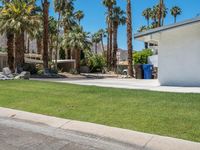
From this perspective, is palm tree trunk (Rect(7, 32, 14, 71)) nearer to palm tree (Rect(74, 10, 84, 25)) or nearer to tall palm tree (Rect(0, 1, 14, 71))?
tall palm tree (Rect(0, 1, 14, 71))

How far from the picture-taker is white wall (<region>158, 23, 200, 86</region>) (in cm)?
1647

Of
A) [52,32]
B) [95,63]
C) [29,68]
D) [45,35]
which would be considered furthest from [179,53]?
[52,32]

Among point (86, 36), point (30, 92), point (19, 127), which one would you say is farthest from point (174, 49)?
point (86, 36)

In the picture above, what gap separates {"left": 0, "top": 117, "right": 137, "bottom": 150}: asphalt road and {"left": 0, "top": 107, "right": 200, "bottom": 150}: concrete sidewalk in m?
0.25

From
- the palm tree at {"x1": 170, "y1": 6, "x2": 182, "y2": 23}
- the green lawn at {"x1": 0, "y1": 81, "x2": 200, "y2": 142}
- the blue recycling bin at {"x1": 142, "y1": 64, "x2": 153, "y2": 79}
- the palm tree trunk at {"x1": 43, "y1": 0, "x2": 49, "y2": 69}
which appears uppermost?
the palm tree at {"x1": 170, "y1": 6, "x2": 182, "y2": 23}

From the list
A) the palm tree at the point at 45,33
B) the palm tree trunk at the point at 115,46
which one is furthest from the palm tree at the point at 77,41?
the palm tree at the point at 45,33

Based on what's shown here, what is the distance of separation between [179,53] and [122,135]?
34.1 feet

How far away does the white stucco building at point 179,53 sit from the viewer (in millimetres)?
16438

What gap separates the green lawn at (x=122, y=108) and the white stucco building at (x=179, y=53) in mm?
5244

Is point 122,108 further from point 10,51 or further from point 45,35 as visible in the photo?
point 10,51

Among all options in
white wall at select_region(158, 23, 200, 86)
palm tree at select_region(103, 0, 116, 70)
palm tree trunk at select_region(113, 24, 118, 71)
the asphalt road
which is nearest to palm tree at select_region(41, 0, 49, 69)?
white wall at select_region(158, 23, 200, 86)

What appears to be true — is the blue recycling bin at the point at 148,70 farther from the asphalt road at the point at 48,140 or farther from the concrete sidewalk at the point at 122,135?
the asphalt road at the point at 48,140

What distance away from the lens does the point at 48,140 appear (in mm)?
7133

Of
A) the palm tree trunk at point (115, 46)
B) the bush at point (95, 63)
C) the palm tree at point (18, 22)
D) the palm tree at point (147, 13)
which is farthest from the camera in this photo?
the palm tree at point (147, 13)
